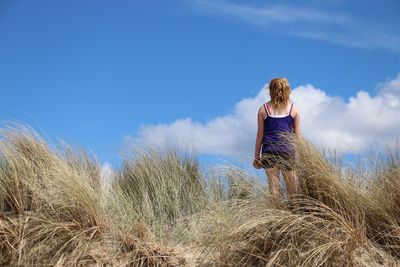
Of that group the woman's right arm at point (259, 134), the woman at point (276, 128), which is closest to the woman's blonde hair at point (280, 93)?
the woman at point (276, 128)

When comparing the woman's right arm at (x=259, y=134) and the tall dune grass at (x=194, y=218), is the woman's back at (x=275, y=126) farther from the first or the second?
the tall dune grass at (x=194, y=218)

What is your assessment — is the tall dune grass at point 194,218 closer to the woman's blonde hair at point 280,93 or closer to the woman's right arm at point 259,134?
the woman's right arm at point 259,134

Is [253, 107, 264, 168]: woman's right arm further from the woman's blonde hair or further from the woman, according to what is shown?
the woman's blonde hair

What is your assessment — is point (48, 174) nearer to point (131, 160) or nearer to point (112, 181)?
point (112, 181)

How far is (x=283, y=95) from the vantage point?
6.33 m

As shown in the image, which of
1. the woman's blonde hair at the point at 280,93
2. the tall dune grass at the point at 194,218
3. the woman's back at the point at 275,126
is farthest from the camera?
the woman's blonde hair at the point at 280,93

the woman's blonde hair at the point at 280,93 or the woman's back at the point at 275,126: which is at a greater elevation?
the woman's blonde hair at the point at 280,93

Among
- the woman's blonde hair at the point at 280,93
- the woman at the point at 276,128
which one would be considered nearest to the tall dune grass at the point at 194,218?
the woman at the point at 276,128

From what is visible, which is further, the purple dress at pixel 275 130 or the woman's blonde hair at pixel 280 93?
the woman's blonde hair at pixel 280 93

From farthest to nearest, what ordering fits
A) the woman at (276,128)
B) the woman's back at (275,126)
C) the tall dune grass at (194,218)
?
1. the woman's back at (275,126)
2. the woman at (276,128)
3. the tall dune grass at (194,218)

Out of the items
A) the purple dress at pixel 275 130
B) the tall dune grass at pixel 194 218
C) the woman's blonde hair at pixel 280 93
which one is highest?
the woman's blonde hair at pixel 280 93

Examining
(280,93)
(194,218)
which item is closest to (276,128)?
(280,93)

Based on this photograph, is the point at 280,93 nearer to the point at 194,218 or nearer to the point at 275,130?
the point at 275,130

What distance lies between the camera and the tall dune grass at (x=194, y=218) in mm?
5176
